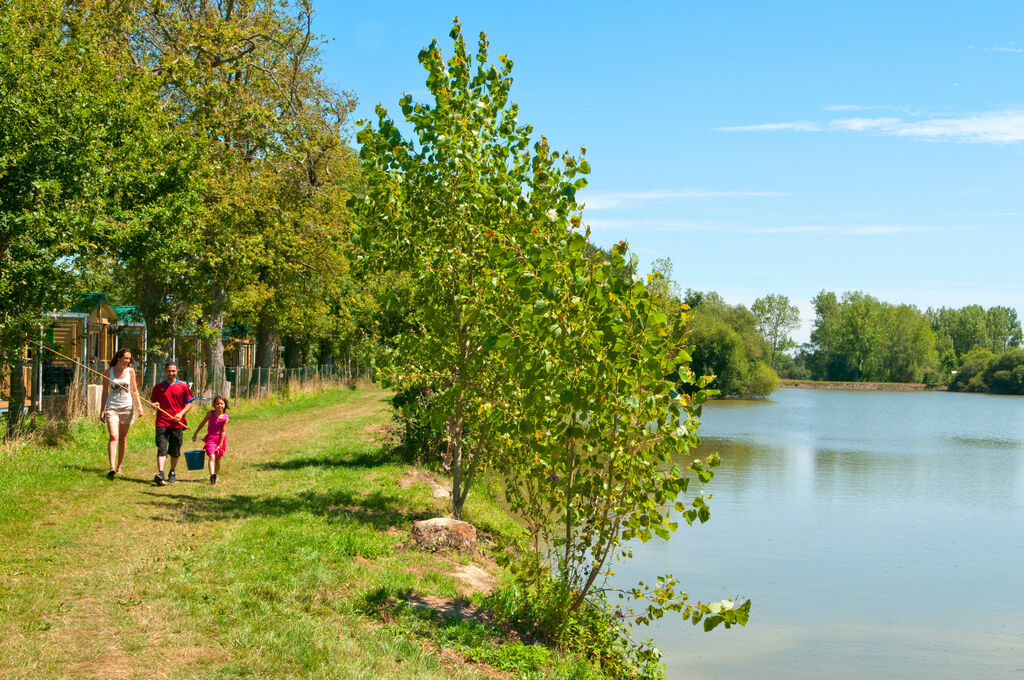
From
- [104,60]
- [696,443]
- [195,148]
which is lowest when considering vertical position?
[696,443]

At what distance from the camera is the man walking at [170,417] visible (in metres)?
12.6

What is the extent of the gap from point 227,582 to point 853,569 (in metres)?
11.9

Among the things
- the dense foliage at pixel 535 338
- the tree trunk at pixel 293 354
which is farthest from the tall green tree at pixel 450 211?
the tree trunk at pixel 293 354

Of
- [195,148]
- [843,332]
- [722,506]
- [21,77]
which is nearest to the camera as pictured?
[21,77]

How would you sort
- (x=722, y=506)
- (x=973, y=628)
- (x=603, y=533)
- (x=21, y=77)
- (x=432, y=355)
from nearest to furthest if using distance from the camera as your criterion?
1. (x=603, y=533)
2. (x=432, y=355)
3. (x=973, y=628)
4. (x=21, y=77)
5. (x=722, y=506)

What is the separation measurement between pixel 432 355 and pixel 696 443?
5.19 metres

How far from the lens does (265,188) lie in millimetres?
25109

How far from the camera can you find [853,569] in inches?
620

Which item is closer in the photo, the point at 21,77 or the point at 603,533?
the point at 603,533

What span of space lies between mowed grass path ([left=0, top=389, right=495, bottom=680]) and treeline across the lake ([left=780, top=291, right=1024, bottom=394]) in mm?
126214

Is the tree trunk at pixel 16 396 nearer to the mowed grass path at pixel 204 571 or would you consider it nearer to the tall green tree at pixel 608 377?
the mowed grass path at pixel 204 571

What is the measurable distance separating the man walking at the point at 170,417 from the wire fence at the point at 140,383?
280 centimetres

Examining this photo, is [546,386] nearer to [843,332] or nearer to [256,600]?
[256,600]

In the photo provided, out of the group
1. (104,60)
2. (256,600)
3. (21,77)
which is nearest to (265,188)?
(104,60)
